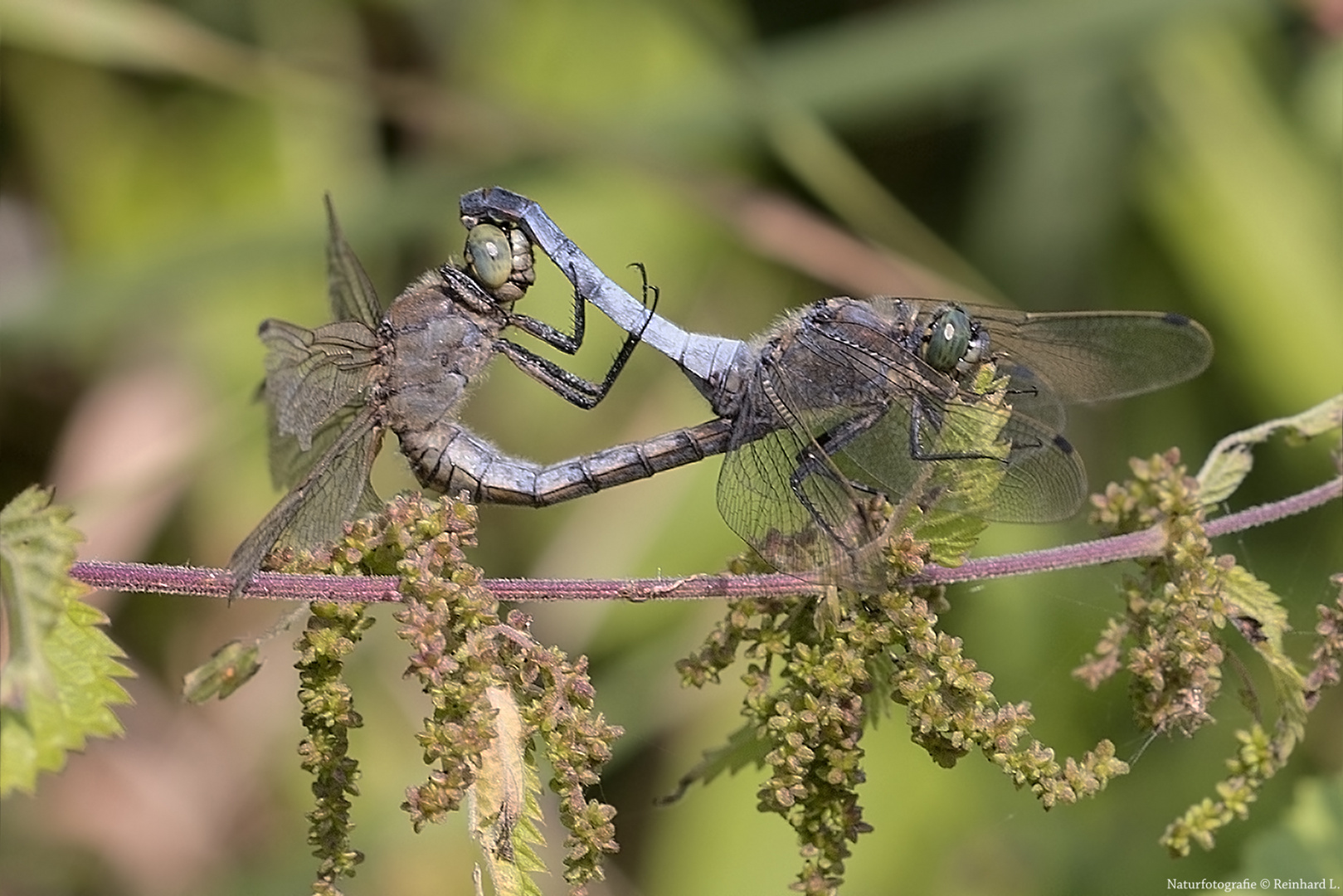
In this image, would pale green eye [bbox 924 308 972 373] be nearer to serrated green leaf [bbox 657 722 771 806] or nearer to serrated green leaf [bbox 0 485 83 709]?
serrated green leaf [bbox 657 722 771 806]

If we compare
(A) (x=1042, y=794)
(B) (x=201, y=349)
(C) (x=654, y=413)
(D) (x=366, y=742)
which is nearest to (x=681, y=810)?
(D) (x=366, y=742)

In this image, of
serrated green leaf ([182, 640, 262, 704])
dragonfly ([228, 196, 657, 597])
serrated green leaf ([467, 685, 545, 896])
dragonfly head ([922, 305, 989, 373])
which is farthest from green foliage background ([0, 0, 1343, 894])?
serrated green leaf ([182, 640, 262, 704])

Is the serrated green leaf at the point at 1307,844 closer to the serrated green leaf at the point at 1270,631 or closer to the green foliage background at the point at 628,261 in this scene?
the serrated green leaf at the point at 1270,631

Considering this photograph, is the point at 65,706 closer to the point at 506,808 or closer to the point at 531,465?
the point at 506,808

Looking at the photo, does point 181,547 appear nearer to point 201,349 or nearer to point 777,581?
point 201,349

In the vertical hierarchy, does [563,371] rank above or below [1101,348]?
above

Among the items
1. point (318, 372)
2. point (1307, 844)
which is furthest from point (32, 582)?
point (1307, 844)
